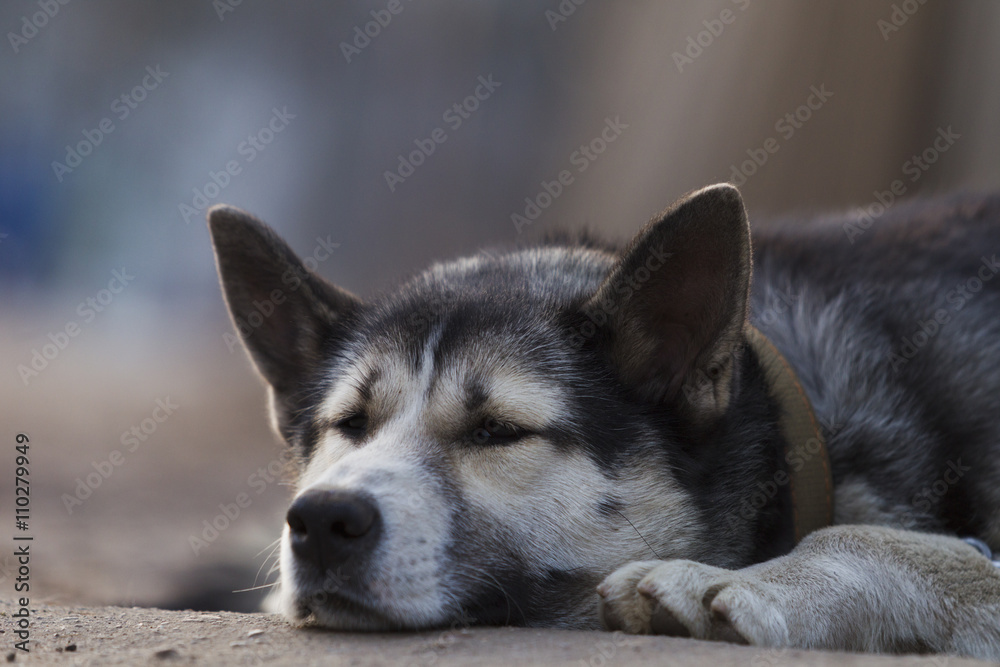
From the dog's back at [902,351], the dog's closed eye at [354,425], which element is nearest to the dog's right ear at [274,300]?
the dog's closed eye at [354,425]

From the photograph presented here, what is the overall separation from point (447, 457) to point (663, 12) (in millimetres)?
9270

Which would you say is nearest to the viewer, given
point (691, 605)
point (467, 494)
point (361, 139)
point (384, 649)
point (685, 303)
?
point (384, 649)

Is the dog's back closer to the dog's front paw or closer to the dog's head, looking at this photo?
the dog's head

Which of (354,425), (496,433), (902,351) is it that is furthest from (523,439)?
(902,351)

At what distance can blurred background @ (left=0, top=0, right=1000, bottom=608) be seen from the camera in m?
9.82

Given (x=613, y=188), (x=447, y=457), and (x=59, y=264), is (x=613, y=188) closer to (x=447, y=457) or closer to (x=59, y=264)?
(x=59, y=264)

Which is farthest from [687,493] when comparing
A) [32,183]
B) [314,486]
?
[32,183]

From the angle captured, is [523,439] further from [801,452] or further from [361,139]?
[361,139]

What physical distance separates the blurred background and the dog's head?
5359mm

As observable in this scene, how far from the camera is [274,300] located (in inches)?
147

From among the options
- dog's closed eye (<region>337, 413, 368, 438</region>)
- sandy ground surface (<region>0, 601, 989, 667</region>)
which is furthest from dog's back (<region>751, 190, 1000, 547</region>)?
dog's closed eye (<region>337, 413, 368, 438</region>)

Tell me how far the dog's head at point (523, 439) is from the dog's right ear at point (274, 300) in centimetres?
29

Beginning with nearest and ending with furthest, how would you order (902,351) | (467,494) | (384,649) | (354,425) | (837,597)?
(384,649) → (837,597) → (467,494) → (354,425) → (902,351)

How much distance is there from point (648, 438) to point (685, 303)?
0.46 m
